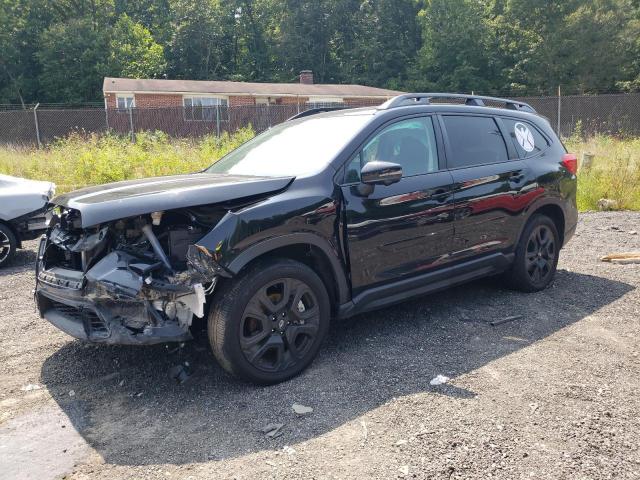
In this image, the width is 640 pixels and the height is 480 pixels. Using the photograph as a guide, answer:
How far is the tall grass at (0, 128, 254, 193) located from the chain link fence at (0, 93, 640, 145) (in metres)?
4.87

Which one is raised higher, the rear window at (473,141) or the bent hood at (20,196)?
the rear window at (473,141)

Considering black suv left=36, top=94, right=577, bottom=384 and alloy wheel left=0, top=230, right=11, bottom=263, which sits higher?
black suv left=36, top=94, right=577, bottom=384

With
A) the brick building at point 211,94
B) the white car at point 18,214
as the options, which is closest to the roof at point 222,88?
the brick building at point 211,94

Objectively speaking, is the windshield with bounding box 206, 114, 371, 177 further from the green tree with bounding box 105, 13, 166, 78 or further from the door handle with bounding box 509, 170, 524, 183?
the green tree with bounding box 105, 13, 166, 78

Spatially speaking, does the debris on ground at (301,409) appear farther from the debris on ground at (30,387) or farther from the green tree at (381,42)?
the green tree at (381,42)

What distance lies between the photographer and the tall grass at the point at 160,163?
438 inches

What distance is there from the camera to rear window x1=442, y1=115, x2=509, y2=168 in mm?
4924

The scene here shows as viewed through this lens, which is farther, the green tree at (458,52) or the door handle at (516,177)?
the green tree at (458,52)

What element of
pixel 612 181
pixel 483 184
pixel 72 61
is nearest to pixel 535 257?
pixel 483 184

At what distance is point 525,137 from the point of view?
568cm

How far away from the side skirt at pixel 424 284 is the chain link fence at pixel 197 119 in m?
16.4

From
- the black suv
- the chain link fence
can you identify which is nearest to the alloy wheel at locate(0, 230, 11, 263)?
the black suv

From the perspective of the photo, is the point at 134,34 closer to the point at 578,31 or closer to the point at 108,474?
the point at 578,31

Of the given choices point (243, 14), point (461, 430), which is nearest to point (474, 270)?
point (461, 430)
